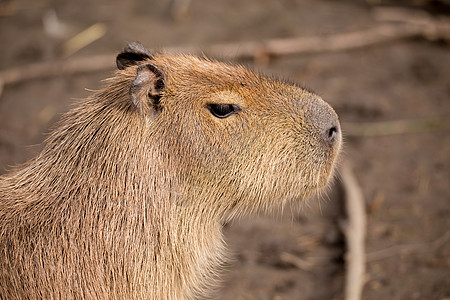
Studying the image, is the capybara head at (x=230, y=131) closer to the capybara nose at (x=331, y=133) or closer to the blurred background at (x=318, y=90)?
the capybara nose at (x=331, y=133)

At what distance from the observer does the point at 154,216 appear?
2.65 m

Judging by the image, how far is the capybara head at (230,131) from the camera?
8.77ft

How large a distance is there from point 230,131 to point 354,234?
1.96m

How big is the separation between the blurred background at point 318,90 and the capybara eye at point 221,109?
183 cm

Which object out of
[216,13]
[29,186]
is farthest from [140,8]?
[29,186]

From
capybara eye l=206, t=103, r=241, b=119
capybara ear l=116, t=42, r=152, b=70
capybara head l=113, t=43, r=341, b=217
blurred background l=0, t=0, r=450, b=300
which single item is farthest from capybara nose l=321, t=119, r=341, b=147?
blurred background l=0, t=0, r=450, b=300

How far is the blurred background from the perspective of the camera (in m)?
4.21

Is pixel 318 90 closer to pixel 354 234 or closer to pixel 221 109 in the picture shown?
pixel 354 234

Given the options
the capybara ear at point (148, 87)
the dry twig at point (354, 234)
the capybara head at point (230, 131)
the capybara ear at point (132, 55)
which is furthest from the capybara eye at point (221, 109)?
the dry twig at point (354, 234)

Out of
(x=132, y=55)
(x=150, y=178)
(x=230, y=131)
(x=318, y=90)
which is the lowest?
(x=150, y=178)

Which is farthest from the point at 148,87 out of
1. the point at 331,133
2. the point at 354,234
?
the point at 354,234

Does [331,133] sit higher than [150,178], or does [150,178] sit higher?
[331,133]

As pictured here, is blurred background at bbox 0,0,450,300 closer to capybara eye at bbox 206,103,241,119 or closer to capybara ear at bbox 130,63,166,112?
capybara eye at bbox 206,103,241,119

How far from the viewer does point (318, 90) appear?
603cm
